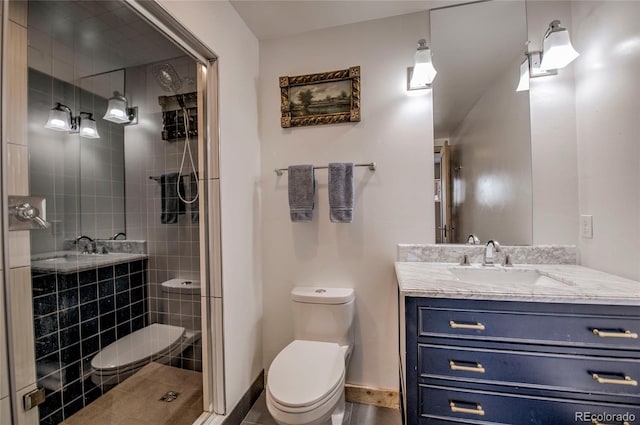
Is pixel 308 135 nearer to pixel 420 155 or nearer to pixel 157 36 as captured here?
pixel 420 155

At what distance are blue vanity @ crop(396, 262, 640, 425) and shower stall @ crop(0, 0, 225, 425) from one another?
1051 millimetres

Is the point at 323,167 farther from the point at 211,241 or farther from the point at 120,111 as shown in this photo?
the point at 120,111

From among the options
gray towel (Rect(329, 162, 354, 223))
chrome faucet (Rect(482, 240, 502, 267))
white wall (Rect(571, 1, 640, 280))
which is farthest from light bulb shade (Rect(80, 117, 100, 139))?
white wall (Rect(571, 1, 640, 280))

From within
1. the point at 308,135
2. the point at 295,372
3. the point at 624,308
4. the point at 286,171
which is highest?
the point at 308,135

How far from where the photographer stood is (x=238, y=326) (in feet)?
5.05

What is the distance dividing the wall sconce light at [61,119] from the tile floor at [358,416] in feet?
5.83

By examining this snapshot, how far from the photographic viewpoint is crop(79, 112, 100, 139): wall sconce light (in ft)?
4.33

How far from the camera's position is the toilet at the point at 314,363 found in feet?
3.52

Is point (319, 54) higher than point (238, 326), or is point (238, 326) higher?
point (319, 54)

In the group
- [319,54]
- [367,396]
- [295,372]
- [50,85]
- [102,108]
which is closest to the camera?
[50,85]

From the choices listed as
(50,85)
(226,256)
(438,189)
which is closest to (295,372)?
(226,256)

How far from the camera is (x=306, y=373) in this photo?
48.3 inches

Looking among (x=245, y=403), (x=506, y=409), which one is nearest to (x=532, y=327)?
(x=506, y=409)

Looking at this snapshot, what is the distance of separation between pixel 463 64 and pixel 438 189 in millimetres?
781
